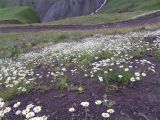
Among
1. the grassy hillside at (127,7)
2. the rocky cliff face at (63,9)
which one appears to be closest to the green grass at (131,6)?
the grassy hillside at (127,7)

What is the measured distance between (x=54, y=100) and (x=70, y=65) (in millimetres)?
5148

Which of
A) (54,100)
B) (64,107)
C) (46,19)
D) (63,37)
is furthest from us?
(46,19)

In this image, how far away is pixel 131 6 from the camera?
4353 inches

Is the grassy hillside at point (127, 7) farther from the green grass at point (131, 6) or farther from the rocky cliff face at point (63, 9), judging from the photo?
the rocky cliff face at point (63, 9)

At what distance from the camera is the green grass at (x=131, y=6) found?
94.7 m

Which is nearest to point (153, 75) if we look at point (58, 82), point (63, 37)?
point (58, 82)

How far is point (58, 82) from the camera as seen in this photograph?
11172 millimetres

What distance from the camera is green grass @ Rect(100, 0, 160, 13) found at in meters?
94.7

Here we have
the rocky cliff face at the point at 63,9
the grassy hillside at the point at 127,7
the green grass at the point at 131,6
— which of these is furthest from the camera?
the rocky cliff face at the point at 63,9

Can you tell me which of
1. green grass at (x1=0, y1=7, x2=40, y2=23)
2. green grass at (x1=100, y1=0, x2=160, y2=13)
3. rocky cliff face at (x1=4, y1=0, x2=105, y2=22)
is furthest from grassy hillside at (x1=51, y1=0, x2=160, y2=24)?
green grass at (x1=0, y1=7, x2=40, y2=23)

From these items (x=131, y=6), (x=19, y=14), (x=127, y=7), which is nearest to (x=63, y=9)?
(x=127, y=7)

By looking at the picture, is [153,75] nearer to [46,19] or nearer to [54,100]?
[54,100]

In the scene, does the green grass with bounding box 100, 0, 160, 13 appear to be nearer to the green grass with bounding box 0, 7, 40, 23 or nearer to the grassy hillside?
the grassy hillside

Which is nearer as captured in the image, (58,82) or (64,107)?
(64,107)
